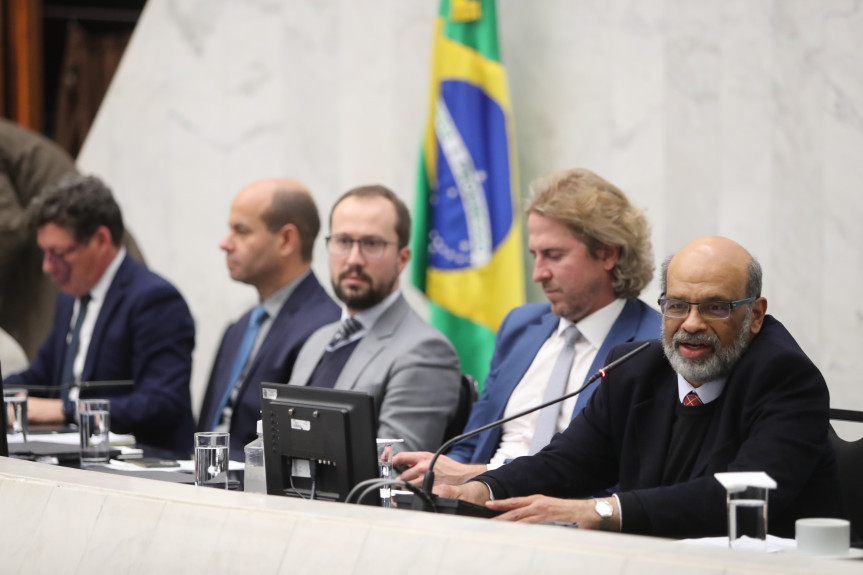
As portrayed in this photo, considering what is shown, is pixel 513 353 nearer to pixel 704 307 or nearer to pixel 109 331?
pixel 704 307

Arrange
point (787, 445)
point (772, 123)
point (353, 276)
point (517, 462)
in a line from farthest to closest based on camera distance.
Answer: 1. point (772, 123)
2. point (353, 276)
3. point (517, 462)
4. point (787, 445)

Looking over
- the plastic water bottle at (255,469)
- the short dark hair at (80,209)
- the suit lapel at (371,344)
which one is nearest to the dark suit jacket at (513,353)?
the suit lapel at (371,344)

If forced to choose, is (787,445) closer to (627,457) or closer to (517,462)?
(627,457)

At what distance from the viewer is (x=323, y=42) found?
5789 mm

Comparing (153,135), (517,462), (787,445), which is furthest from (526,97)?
(787,445)

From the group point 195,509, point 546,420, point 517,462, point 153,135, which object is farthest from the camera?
point 153,135

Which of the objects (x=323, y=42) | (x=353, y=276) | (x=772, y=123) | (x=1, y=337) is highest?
(x=323, y=42)

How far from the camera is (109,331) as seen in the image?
4.29m

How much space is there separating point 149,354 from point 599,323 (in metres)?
1.85

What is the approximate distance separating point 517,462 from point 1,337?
4.99 metres

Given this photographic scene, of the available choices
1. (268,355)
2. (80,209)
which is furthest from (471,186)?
(80,209)

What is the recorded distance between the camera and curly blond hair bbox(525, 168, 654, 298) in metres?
3.17

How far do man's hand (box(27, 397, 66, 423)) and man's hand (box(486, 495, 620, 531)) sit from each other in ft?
7.26

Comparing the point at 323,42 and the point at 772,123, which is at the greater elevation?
the point at 323,42
